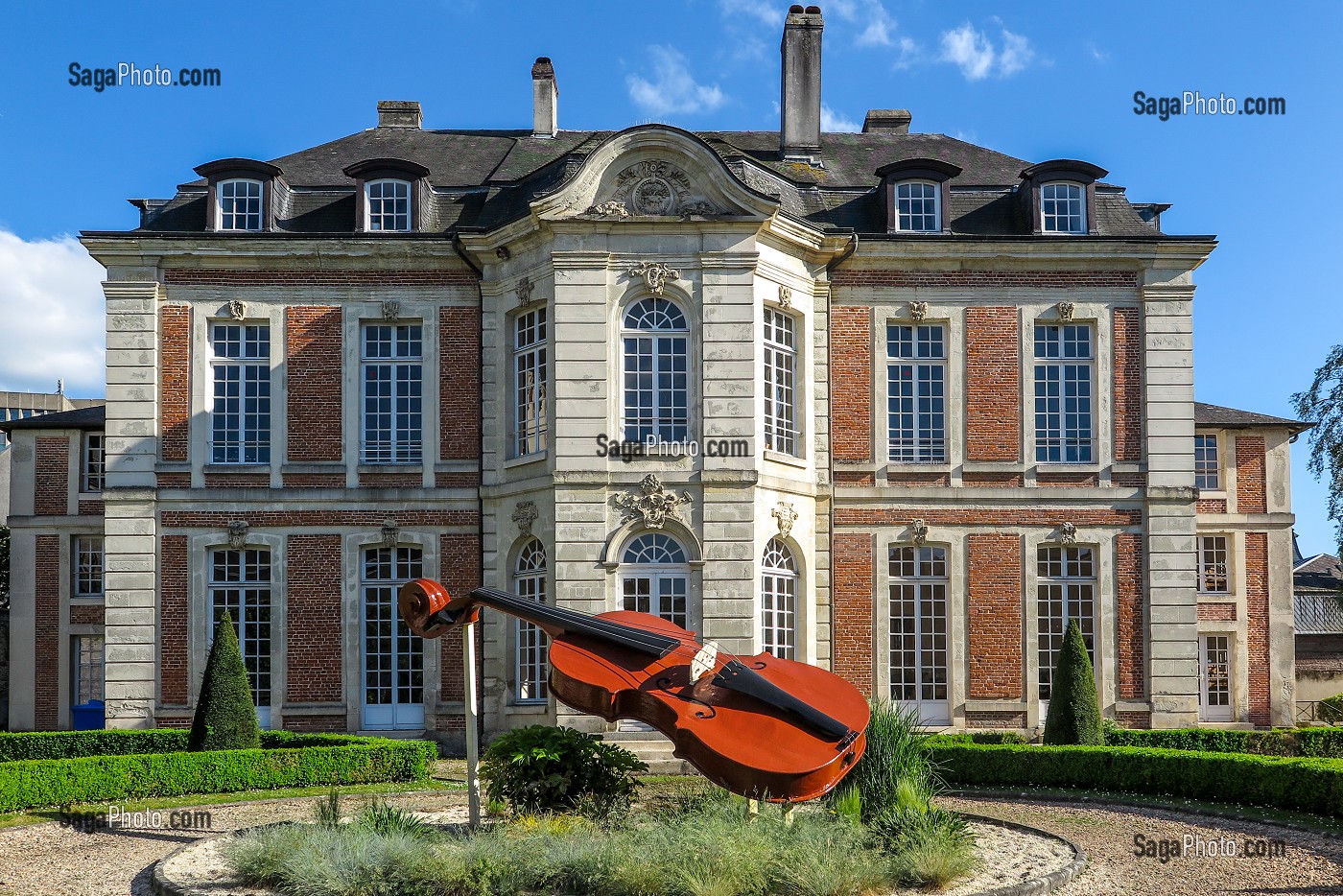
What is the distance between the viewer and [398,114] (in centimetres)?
2497

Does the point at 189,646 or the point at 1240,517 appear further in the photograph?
the point at 1240,517

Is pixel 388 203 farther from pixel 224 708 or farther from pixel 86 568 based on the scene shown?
pixel 86 568

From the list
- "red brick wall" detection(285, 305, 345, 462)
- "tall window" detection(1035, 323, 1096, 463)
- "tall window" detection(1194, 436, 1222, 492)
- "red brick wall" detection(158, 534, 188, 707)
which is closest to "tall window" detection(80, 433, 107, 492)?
"red brick wall" detection(158, 534, 188, 707)

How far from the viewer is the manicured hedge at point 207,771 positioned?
581 inches

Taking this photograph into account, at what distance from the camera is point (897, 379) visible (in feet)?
69.4

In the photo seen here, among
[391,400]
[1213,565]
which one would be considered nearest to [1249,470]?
[1213,565]

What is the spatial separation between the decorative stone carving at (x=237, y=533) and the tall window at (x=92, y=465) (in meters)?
8.52

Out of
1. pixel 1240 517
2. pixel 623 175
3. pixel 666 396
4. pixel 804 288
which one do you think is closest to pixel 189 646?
pixel 666 396

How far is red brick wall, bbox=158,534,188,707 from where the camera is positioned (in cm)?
2005

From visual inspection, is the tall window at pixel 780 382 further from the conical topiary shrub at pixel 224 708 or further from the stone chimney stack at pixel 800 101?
the conical topiary shrub at pixel 224 708

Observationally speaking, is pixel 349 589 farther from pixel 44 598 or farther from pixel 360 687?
pixel 44 598

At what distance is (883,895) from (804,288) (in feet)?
40.4

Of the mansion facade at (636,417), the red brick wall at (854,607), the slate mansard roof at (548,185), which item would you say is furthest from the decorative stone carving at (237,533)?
the red brick wall at (854,607)

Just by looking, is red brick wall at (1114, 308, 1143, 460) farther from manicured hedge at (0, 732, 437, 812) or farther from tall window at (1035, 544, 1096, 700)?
manicured hedge at (0, 732, 437, 812)
